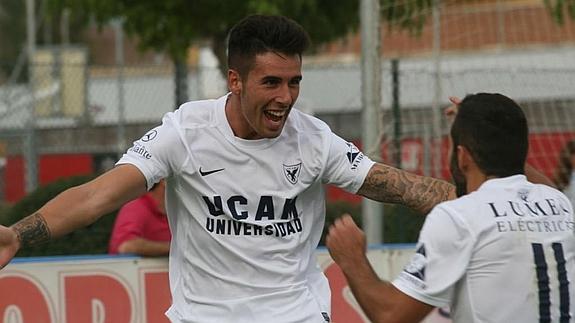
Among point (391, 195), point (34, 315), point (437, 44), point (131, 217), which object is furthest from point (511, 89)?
point (391, 195)

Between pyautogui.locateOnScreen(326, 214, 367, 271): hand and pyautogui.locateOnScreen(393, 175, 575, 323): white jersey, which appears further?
pyautogui.locateOnScreen(326, 214, 367, 271): hand

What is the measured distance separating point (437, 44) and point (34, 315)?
16.8 ft

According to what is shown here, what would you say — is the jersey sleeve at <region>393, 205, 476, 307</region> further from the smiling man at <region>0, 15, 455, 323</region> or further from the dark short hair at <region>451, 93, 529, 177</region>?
the smiling man at <region>0, 15, 455, 323</region>

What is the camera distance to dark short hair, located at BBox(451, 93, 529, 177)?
4328mm

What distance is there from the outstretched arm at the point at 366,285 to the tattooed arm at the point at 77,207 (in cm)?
125

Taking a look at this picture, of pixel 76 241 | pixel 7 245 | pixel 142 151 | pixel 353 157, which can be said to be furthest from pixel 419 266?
pixel 76 241

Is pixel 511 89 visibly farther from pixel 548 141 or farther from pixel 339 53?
pixel 339 53

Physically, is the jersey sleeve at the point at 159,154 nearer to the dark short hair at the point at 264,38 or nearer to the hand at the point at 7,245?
the dark short hair at the point at 264,38

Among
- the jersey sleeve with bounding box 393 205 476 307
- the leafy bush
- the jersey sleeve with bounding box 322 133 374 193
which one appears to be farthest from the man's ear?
the leafy bush

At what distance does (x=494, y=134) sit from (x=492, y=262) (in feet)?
1.40

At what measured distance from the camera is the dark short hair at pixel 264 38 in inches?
217

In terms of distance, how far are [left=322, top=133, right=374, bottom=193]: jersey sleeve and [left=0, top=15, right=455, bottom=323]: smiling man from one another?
0.02 metres

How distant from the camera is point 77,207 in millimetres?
5312

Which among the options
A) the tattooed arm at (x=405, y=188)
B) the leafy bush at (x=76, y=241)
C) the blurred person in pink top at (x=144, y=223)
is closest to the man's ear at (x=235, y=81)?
the tattooed arm at (x=405, y=188)
